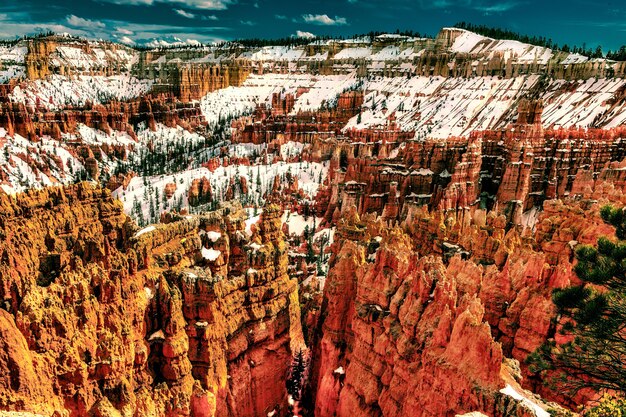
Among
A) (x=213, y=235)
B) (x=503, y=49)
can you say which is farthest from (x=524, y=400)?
(x=503, y=49)

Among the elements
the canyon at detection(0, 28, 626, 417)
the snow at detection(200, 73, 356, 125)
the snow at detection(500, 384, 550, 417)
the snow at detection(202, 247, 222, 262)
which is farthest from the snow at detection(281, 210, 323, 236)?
the snow at detection(200, 73, 356, 125)

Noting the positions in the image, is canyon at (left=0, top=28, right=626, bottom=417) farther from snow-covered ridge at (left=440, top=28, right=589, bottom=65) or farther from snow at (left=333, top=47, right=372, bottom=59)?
snow at (left=333, top=47, right=372, bottom=59)

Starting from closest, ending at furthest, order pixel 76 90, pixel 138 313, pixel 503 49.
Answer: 1. pixel 138 313
2. pixel 503 49
3. pixel 76 90

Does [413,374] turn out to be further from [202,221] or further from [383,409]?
[202,221]

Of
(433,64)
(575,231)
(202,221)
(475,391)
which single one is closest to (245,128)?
(433,64)

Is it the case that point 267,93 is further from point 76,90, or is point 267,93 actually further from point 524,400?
point 524,400

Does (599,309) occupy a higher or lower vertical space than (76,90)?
lower

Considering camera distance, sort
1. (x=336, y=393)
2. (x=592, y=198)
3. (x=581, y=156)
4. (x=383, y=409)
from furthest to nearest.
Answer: (x=581, y=156), (x=592, y=198), (x=336, y=393), (x=383, y=409)
